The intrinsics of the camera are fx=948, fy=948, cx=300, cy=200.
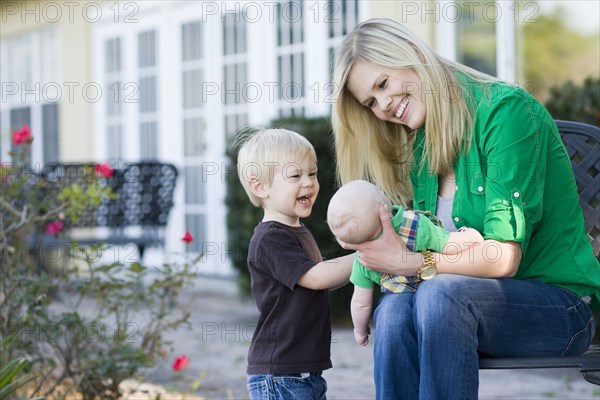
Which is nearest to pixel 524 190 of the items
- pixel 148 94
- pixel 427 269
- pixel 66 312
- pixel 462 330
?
pixel 427 269

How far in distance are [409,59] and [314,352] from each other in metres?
0.88

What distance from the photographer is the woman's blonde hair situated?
2.63 metres

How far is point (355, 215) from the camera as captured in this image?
2402 millimetres

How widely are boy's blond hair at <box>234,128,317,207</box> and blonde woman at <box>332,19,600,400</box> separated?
0.59ft

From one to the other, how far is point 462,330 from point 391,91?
0.78 meters

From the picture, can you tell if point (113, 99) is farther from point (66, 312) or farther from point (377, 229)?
point (377, 229)

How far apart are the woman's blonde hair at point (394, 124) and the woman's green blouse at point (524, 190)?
0.17 ft

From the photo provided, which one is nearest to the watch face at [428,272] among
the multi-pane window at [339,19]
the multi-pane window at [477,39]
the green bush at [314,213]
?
the green bush at [314,213]

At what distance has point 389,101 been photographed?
8.92 ft

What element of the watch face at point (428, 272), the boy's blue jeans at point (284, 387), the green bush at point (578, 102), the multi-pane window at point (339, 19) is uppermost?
the multi-pane window at point (339, 19)

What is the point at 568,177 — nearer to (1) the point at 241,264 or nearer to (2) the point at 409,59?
(2) the point at 409,59

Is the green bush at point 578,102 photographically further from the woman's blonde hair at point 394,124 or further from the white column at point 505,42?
the woman's blonde hair at point 394,124

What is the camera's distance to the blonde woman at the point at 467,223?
2303 mm

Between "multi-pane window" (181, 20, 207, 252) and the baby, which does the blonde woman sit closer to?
the baby
